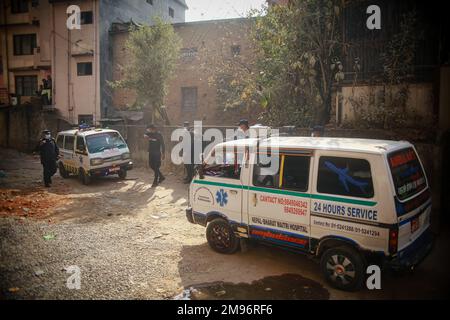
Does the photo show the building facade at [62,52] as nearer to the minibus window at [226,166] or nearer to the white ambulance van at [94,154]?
the white ambulance van at [94,154]

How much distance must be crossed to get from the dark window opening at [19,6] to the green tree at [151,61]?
644 inches

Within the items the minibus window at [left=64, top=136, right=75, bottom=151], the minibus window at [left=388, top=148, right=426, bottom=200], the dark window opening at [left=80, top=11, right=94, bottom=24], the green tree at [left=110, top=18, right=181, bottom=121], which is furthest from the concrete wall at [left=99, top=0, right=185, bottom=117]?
the minibus window at [left=388, top=148, right=426, bottom=200]

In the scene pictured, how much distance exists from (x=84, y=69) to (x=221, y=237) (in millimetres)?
22421

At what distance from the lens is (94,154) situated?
12.2 m

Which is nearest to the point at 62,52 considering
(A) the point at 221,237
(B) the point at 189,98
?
(B) the point at 189,98

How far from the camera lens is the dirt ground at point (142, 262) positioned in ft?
15.7

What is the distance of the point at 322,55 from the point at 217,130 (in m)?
4.66

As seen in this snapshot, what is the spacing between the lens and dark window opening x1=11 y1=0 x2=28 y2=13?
1104 inches

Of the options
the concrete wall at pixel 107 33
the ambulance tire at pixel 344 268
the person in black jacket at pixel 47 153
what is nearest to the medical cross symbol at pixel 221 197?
the ambulance tire at pixel 344 268

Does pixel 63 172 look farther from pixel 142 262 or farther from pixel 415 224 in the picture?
pixel 415 224

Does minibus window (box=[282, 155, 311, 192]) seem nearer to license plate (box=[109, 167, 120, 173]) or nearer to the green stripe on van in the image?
the green stripe on van

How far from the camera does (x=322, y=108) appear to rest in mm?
11297

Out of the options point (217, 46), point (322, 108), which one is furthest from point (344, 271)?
point (217, 46)

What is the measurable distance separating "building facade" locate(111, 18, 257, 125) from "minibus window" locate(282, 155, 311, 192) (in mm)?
14028
